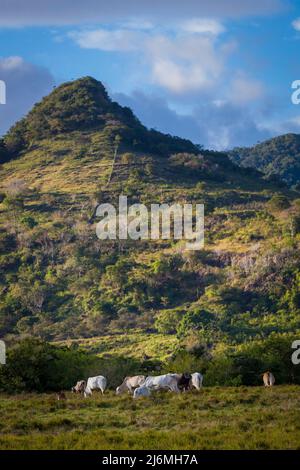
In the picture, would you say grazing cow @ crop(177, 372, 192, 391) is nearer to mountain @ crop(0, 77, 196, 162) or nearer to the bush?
the bush

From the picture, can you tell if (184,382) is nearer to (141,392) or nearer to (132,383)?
(141,392)

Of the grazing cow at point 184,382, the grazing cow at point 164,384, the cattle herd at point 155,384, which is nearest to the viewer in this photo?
the cattle herd at point 155,384

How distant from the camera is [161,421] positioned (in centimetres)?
1848

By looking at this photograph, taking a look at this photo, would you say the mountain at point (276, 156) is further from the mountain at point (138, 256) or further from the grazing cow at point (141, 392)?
the grazing cow at point (141, 392)

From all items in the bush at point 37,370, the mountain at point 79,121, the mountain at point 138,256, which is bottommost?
the bush at point 37,370

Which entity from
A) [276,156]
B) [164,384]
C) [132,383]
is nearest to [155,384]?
[164,384]

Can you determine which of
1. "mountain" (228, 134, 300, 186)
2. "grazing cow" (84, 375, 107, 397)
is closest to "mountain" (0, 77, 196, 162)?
"mountain" (228, 134, 300, 186)

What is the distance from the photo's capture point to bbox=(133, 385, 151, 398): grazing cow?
23581 mm

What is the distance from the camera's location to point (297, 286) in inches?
2514
